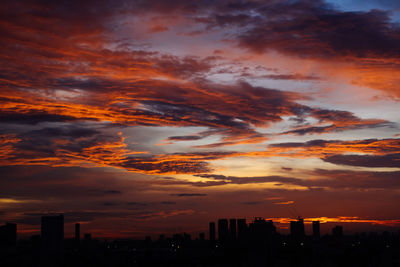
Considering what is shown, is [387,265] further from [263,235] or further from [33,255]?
[33,255]

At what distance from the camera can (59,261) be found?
70500mm

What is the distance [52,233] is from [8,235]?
86.2 feet

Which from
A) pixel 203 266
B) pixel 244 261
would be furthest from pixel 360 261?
pixel 203 266

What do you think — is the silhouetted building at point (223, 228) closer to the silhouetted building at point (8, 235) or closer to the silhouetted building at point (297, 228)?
the silhouetted building at point (297, 228)

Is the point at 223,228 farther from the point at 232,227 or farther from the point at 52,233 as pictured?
the point at 52,233

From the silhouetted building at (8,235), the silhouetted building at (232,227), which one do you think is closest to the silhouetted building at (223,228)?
the silhouetted building at (232,227)

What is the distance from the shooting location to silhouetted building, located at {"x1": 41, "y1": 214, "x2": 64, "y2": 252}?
7601 centimetres

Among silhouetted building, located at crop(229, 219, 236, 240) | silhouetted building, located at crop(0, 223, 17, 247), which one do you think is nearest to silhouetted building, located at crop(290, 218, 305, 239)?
silhouetted building, located at crop(229, 219, 236, 240)

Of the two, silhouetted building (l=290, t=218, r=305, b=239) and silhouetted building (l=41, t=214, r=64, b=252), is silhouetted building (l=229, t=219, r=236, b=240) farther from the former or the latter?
silhouetted building (l=41, t=214, r=64, b=252)

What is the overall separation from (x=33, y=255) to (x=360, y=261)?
182 feet

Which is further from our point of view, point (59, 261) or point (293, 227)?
point (293, 227)

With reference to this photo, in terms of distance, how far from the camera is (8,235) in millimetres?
99562

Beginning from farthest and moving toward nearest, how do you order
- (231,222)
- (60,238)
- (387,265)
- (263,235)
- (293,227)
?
(231,222) < (293,227) < (263,235) < (60,238) < (387,265)

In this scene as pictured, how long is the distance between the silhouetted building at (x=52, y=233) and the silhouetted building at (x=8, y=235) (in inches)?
694
